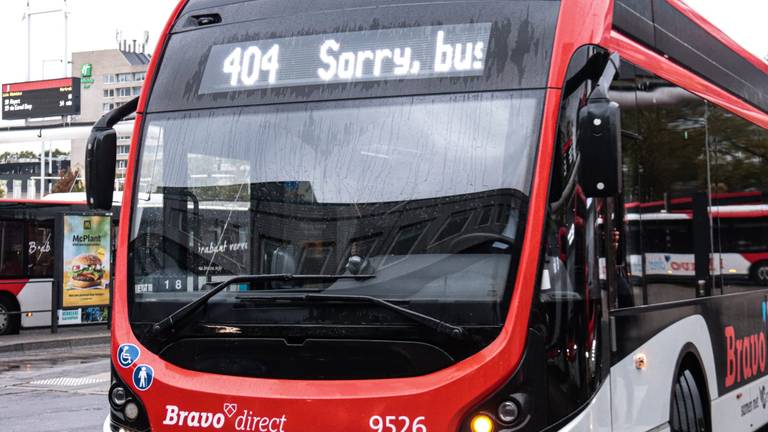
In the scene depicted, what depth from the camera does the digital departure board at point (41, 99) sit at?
161 ft

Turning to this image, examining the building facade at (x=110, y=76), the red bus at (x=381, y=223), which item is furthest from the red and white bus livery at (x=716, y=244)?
the building facade at (x=110, y=76)

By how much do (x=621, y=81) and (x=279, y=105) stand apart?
180cm

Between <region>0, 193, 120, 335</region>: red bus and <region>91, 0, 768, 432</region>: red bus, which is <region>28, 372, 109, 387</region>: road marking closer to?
<region>0, 193, 120, 335</region>: red bus

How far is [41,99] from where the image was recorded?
4994cm

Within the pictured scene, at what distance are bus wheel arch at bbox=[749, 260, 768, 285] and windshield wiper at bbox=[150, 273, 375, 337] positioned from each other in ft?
15.2

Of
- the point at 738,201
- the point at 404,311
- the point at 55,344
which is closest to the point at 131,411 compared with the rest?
the point at 404,311

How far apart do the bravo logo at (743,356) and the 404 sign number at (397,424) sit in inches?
140

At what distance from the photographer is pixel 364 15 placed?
5.56m

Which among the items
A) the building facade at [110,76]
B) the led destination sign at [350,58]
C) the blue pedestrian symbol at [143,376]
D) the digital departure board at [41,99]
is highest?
the building facade at [110,76]

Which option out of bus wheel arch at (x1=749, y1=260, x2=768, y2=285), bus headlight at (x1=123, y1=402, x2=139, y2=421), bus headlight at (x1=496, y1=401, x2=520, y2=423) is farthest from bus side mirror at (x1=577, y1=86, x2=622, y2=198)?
bus wheel arch at (x1=749, y1=260, x2=768, y2=285)

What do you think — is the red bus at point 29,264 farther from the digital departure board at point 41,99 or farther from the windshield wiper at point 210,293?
the digital departure board at point 41,99

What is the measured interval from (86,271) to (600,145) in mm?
19113

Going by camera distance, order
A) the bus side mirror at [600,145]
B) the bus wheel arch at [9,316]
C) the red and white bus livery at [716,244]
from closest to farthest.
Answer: the bus side mirror at [600,145] < the red and white bus livery at [716,244] < the bus wheel arch at [9,316]

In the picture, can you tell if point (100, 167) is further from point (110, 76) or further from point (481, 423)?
point (110, 76)
